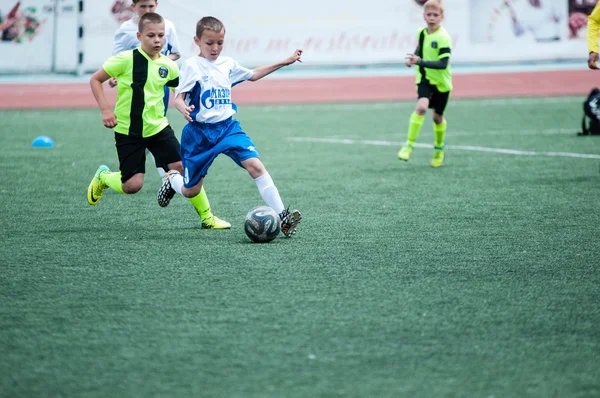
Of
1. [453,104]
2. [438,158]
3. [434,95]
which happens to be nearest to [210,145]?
[438,158]

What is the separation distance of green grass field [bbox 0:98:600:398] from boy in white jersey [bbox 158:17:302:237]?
0.45 metres

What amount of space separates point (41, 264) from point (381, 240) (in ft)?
6.91

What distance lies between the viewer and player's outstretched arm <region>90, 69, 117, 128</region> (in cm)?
662

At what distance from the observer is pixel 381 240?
6285 millimetres

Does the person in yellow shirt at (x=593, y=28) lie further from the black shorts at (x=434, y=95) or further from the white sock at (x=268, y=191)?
the white sock at (x=268, y=191)

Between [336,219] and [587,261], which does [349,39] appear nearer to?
[336,219]

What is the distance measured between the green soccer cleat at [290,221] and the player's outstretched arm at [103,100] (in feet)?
4.42

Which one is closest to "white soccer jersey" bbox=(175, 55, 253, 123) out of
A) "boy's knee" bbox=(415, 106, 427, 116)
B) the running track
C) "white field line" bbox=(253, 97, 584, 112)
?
"boy's knee" bbox=(415, 106, 427, 116)

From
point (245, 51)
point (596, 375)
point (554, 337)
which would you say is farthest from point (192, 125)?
point (245, 51)

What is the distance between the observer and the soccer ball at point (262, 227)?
617 centimetres

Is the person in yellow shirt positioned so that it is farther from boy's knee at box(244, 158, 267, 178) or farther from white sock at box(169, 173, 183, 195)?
white sock at box(169, 173, 183, 195)

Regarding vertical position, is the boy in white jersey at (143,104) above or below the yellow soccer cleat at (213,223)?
above

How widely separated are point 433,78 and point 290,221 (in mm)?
4718

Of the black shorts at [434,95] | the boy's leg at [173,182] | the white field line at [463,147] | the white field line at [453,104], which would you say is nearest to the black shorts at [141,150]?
the boy's leg at [173,182]
